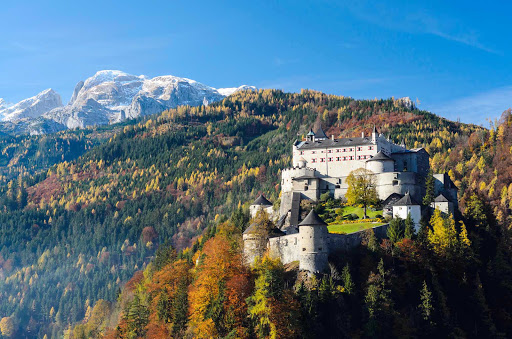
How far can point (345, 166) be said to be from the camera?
109 m

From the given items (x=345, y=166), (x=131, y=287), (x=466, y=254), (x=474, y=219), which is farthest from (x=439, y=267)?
(x=131, y=287)

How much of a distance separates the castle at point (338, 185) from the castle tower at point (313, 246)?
1.57ft

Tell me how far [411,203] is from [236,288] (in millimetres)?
28124

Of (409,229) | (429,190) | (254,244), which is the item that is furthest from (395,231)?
(254,244)

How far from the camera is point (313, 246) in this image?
81.9 meters

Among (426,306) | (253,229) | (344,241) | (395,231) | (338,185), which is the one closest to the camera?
(426,306)

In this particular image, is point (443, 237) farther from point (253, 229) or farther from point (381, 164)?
point (253, 229)

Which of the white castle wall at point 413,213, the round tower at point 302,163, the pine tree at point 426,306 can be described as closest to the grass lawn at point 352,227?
the white castle wall at point 413,213

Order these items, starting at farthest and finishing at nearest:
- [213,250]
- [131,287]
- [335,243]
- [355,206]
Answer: [131,287] < [355,206] < [213,250] < [335,243]

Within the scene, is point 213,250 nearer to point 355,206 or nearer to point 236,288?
point 236,288

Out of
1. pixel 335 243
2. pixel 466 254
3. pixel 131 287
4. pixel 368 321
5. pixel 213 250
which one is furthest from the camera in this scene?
pixel 131 287

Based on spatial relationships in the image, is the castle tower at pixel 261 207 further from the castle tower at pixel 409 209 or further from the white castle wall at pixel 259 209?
the castle tower at pixel 409 209

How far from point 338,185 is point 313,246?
28.5 m

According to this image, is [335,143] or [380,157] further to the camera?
[335,143]
